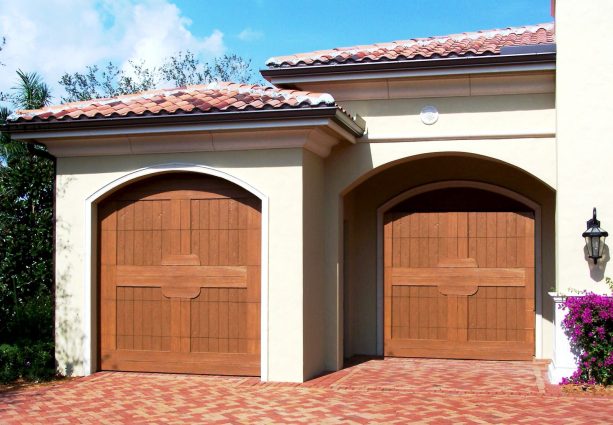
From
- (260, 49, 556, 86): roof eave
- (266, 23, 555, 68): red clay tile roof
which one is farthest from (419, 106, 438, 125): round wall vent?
(266, 23, 555, 68): red clay tile roof

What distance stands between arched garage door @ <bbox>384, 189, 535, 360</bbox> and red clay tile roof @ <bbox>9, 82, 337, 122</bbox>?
135 inches

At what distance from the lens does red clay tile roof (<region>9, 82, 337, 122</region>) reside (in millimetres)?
10711

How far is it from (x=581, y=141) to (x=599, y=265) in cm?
175

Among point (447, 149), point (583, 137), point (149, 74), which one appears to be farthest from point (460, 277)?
point (149, 74)

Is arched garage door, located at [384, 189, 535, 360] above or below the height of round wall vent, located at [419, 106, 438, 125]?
below

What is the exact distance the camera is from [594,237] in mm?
10539

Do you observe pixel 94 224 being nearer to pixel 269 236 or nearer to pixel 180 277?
pixel 180 277

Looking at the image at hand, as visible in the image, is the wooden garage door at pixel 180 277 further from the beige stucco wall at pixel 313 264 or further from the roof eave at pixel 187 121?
the roof eave at pixel 187 121

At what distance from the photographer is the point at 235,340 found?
11406 millimetres

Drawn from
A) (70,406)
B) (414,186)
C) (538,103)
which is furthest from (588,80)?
(70,406)

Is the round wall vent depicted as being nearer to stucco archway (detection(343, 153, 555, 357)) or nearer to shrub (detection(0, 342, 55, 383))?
stucco archway (detection(343, 153, 555, 357))

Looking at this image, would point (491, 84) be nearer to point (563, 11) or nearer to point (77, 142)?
point (563, 11)

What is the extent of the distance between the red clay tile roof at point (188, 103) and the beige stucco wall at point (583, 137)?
3.41 metres

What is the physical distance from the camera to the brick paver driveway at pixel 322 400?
884cm
